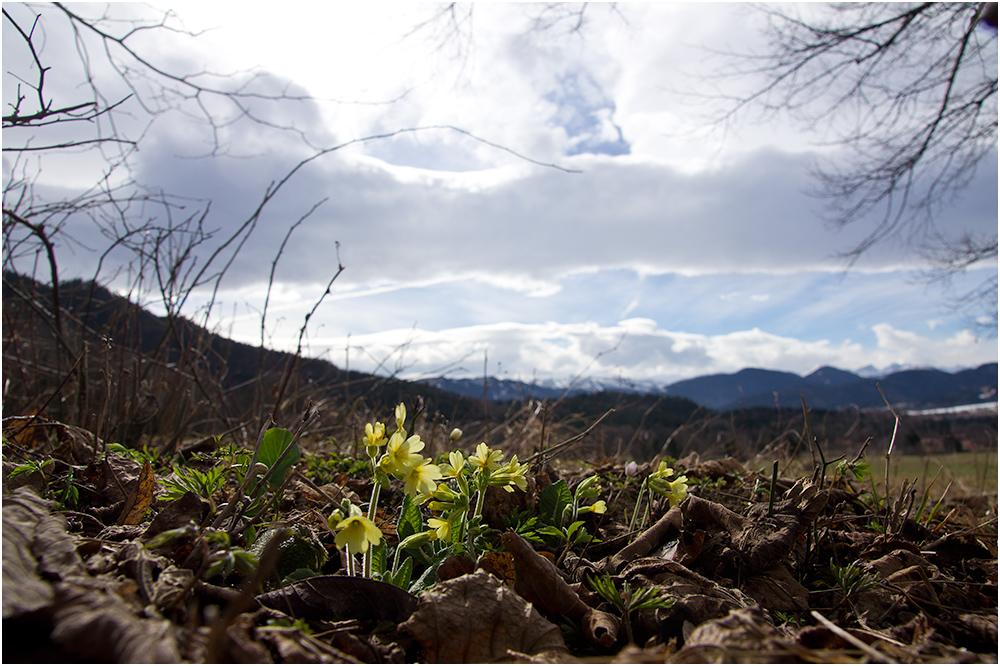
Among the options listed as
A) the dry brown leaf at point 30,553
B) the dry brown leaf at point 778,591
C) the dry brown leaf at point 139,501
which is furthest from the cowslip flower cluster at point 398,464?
the dry brown leaf at point 778,591

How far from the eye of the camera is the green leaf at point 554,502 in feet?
5.83

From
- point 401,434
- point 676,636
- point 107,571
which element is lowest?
point 676,636

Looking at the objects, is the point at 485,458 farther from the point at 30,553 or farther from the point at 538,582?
the point at 30,553

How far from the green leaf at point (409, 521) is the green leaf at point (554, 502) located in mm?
471

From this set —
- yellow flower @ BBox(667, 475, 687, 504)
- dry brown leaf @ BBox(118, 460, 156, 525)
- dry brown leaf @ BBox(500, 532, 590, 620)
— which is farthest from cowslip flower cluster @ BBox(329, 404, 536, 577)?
dry brown leaf @ BBox(118, 460, 156, 525)

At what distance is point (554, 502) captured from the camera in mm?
1801

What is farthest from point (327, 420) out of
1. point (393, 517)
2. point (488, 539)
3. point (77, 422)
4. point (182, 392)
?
point (488, 539)

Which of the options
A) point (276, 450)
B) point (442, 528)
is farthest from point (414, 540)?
point (276, 450)

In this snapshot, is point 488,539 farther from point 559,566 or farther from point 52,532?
point 52,532

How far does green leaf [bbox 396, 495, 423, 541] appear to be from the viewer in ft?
4.89

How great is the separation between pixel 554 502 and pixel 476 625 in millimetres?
724

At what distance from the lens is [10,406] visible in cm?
400

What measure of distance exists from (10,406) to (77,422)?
145 cm

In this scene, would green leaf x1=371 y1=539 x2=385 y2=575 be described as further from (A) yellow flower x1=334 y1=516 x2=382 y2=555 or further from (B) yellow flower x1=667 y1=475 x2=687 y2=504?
(B) yellow flower x1=667 y1=475 x2=687 y2=504
